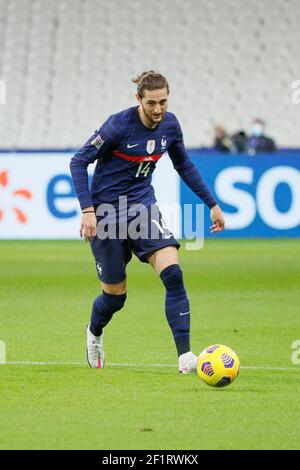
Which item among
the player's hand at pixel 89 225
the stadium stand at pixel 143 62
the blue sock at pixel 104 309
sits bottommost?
the blue sock at pixel 104 309

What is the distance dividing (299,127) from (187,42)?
11.5 feet

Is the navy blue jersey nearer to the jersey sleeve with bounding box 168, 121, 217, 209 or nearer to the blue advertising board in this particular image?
the jersey sleeve with bounding box 168, 121, 217, 209

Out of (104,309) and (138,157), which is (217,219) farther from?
(104,309)

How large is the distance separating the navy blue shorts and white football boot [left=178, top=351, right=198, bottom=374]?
77cm

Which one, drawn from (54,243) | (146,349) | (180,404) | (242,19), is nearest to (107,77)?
(242,19)

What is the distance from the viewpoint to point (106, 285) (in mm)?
8016

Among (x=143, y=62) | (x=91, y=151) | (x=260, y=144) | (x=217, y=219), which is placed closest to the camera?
(x=91, y=151)

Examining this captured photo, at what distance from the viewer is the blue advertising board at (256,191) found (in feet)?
64.2

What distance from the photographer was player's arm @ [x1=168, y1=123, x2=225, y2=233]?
797 centimetres

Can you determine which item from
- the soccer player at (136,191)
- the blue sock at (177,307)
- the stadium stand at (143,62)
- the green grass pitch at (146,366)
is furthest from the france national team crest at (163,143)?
the stadium stand at (143,62)

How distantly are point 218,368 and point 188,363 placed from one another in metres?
0.47

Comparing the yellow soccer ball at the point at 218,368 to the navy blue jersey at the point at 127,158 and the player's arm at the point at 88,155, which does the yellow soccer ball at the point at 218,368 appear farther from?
the navy blue jersey at the point at 127,158

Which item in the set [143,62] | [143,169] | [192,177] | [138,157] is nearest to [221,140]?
[143,62]

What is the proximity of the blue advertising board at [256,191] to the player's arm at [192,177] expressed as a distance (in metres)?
11.3
